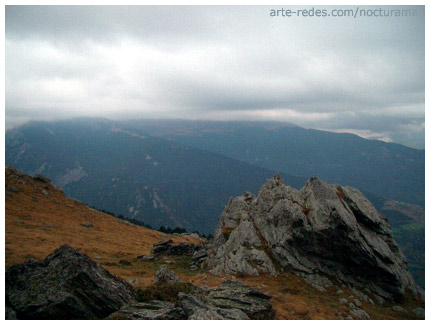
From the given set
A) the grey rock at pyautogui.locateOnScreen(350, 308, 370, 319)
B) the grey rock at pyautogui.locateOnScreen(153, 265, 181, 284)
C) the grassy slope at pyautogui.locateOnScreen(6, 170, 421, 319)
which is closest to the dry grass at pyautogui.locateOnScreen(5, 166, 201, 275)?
the grassy slope at pyautogui.locateOnScreen(6, 170, 421, 319)

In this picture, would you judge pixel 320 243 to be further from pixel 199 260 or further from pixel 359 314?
pixel 199 260

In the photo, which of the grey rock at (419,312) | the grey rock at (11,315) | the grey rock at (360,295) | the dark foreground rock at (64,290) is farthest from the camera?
the grey rock at (360,295)

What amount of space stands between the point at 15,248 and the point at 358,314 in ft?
168

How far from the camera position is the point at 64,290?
1936 centimetres

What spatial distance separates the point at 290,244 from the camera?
40.3m

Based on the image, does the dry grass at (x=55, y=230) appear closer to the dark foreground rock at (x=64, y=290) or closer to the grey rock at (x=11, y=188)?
the grey rock at (x=11, y=188)

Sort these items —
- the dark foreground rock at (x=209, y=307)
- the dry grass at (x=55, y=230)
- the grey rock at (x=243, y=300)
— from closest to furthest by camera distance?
the dark foreground rock at (x=209, y=307) < the grey rock at (x=243, y=300) < the dry grass at (x=55, y=230)

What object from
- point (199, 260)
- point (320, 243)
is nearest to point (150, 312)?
point (320, 243)

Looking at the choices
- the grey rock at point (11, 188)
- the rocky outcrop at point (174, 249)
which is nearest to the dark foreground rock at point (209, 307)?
the rocky outcrop at point (174, 249)

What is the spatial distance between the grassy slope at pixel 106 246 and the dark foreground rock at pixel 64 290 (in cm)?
1308

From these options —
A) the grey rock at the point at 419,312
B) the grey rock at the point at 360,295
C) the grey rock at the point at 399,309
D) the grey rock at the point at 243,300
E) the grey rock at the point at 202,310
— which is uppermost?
the grey rock at the point at 202,310

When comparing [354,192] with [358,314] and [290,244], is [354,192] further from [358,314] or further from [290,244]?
[358,314]

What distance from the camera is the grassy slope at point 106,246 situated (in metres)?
30.8

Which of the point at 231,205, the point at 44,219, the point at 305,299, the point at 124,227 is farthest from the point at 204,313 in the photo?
the point at 124,227
